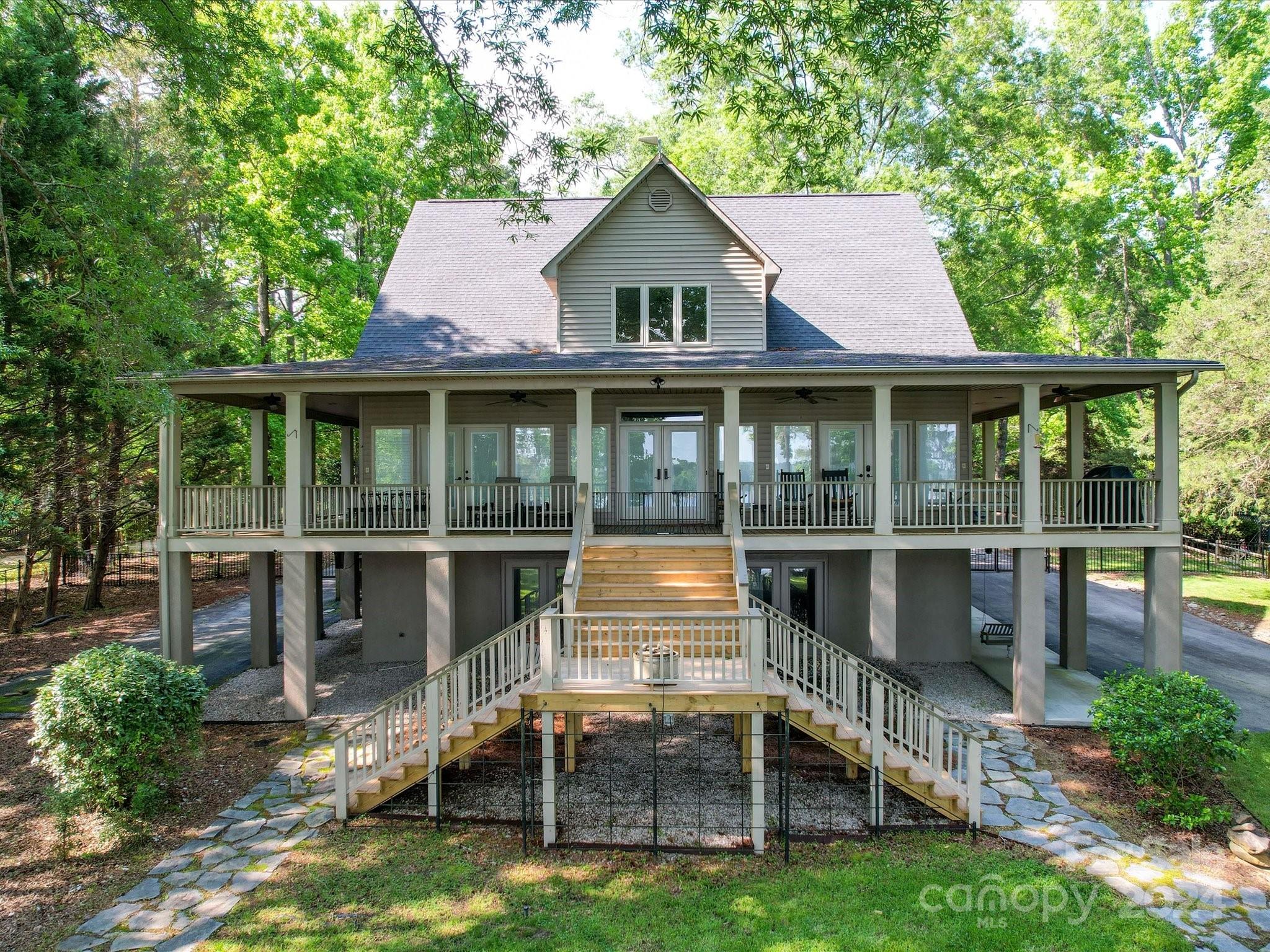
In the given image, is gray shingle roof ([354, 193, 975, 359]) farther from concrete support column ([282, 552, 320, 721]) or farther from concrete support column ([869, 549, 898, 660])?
concrete support column ([869, 549, 898, 660])

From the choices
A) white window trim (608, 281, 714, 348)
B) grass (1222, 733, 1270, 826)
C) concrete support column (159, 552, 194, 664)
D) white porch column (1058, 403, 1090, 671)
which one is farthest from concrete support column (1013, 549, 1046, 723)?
concrete support column (159, 552, 194, 664)

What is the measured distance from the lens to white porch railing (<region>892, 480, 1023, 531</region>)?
38.5 feet

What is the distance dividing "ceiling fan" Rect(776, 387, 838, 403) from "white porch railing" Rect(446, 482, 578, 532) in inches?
196

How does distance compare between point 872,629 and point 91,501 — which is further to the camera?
point 91,501

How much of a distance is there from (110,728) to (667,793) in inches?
269

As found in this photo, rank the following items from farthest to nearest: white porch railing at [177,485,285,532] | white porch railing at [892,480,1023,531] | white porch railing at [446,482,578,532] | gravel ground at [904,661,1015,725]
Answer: white porch railing at [446,482,578,532]
white porch railing at [177,485,285,532]
white porch railing at [892,480,1023,531]
gravel ground at [904,661,1015,725]

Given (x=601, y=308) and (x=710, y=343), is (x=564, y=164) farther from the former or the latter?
(x=710, y=343)

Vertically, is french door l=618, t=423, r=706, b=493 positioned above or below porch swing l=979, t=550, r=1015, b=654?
above

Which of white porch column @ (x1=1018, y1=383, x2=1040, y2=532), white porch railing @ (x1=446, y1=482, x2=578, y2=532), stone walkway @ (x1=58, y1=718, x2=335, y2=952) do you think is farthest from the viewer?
white porch railing @ (x1=446, y1=482, x2=578, y2=532)

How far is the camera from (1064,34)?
99.6ft

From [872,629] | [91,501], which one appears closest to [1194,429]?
[872,629]

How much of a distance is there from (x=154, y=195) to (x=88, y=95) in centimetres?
887

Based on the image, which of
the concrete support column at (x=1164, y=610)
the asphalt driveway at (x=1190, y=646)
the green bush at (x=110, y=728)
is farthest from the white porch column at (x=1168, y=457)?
the green bush at (x=110, y=728)

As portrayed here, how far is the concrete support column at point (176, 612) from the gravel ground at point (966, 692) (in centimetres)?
1349
